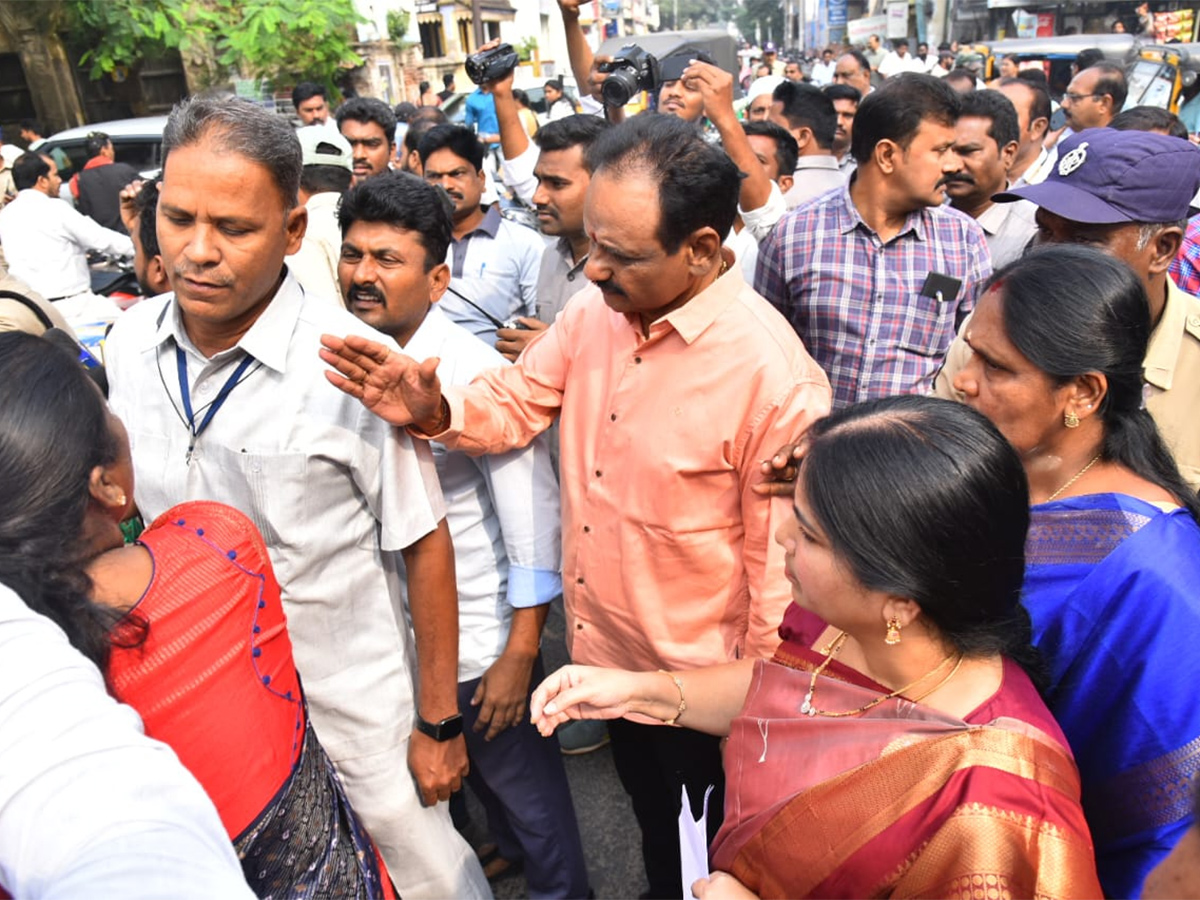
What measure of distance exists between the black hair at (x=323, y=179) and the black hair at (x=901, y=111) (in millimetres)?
2188

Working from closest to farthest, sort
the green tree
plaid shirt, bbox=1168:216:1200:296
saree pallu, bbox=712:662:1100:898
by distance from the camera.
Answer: saree pallu, bbox=712:662:1100:898, plaid shirt, bbox=1168:216:1200:296, the green tree

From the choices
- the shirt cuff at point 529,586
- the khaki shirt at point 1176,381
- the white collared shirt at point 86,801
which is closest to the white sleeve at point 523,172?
the shirt cuff at point 529,586

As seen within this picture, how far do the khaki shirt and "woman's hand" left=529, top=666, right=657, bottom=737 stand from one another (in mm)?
1087

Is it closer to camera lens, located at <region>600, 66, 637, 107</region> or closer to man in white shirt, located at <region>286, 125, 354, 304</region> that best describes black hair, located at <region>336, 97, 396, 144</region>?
man in white shirt, located at <region>286, 125, 354, 304</region>

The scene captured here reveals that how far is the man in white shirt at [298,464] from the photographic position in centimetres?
163

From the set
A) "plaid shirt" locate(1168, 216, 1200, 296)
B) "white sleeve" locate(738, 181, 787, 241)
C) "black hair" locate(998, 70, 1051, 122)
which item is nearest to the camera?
"plaid shirt" locate(1168, 216, 1200, 296)

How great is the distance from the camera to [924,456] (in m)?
1.14

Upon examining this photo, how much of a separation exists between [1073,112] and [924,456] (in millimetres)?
5142

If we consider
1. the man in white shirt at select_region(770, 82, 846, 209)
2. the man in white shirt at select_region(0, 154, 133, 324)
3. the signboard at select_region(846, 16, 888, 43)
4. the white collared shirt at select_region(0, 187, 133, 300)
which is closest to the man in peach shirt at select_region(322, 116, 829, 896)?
the man in white shirt at select_region(770, 82, 846, 209)

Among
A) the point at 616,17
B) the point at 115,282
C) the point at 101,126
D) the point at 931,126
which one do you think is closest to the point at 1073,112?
the point at 931,126

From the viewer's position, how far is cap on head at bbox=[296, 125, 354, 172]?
3.82m

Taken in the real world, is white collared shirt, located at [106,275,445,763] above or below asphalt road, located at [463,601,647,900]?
above

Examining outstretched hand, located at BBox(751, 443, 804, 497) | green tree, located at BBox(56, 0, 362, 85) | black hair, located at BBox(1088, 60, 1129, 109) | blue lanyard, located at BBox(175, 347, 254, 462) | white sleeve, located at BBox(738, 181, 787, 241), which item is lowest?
outstretched hand, located at BBox(751, 443, 804, 497)

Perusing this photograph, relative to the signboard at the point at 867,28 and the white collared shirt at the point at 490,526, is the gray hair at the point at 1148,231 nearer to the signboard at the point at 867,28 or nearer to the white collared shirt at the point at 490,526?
the white collared shirt at the point at 490,526
